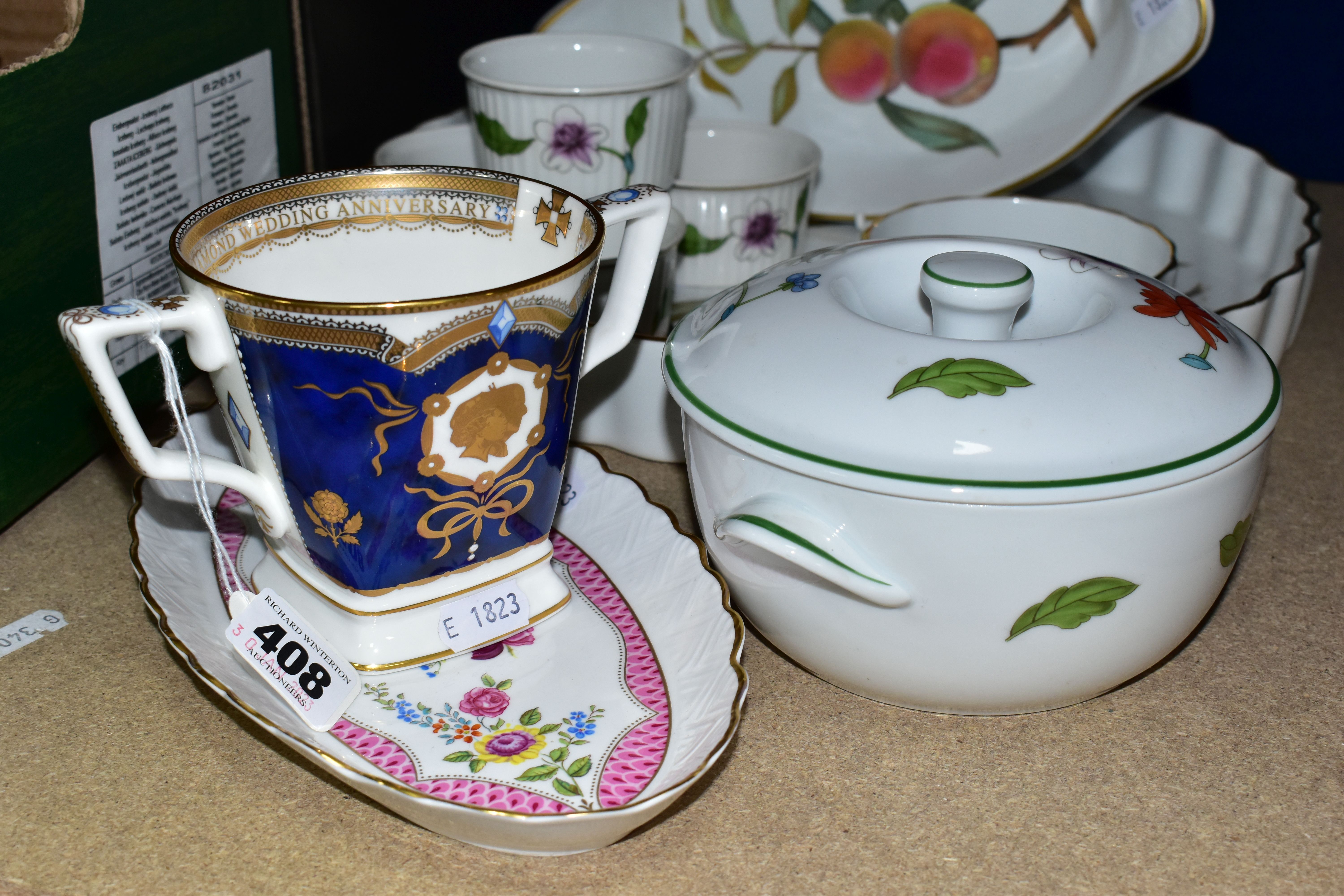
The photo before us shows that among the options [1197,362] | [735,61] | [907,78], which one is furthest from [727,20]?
[1197,362]

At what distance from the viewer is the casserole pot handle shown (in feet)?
1.35

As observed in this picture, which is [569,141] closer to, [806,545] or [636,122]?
[636,122]

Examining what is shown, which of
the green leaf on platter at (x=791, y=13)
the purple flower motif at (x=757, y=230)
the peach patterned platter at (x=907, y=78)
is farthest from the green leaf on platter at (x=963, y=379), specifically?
the green leaf on platter at (x=791, y=13)

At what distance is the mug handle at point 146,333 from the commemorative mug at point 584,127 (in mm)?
283

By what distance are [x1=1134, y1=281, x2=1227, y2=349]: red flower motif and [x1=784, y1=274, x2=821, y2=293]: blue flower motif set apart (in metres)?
0.13

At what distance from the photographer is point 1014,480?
39 cm

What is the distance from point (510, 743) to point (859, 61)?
631mm

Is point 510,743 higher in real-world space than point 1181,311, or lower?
lower

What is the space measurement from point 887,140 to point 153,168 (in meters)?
0.52

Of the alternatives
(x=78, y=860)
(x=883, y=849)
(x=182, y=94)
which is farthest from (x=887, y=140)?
(x=78, y=860)

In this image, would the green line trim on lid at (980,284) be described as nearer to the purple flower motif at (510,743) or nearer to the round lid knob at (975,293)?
the round lid knob at (975,293)

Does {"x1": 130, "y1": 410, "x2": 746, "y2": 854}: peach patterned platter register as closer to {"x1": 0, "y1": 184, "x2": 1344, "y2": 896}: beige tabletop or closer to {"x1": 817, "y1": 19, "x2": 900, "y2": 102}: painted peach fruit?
{"x1": 0, "y1": 184, "x2": 1344, "y2": 896}: beige tabletop

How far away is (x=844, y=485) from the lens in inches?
15.9

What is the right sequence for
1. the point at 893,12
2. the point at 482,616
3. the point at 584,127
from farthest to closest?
1. the point at 893,12
2. the point at 584,127
3. the point at 482,616
